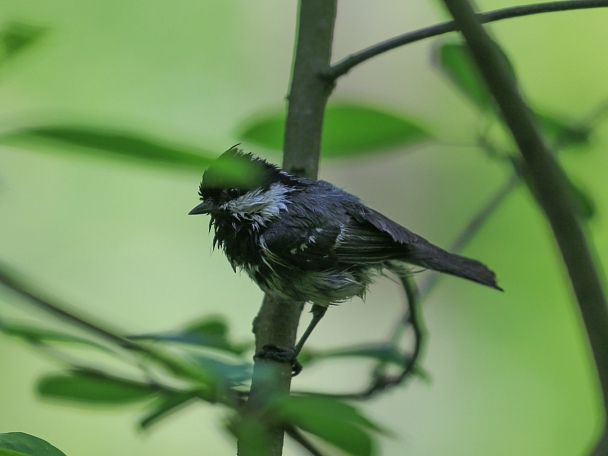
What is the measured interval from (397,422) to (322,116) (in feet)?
10.9

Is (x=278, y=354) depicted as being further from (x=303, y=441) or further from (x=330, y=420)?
(x=330, y=420)

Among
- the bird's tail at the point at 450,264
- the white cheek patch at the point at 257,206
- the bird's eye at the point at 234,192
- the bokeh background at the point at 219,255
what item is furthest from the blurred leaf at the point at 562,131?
the bokeh background at the point at 219,255

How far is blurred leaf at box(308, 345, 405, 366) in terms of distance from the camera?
1.67 metres

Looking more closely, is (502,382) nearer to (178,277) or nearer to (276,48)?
(178,277)

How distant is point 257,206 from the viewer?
253cm

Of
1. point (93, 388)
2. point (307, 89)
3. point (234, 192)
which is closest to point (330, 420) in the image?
point (93, 388)

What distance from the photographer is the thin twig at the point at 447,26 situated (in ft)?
4.54

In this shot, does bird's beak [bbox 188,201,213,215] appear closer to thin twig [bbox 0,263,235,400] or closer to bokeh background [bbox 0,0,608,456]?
thin twig [bbox 0,263,235,400]

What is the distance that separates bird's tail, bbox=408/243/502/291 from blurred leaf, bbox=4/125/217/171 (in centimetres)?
173

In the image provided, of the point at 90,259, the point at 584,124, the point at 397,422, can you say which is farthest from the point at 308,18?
the point at 397,422

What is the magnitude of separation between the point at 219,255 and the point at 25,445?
→ 4.24 m

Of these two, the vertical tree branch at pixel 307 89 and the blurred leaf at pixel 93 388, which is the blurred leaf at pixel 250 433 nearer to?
the blurred leaf at pixel 93 388

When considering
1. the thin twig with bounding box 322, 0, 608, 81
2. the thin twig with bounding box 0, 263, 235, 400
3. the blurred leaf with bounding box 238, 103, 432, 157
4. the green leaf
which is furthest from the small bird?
the green leaf

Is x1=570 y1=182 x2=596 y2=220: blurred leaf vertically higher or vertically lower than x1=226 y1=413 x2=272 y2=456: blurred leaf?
higher
